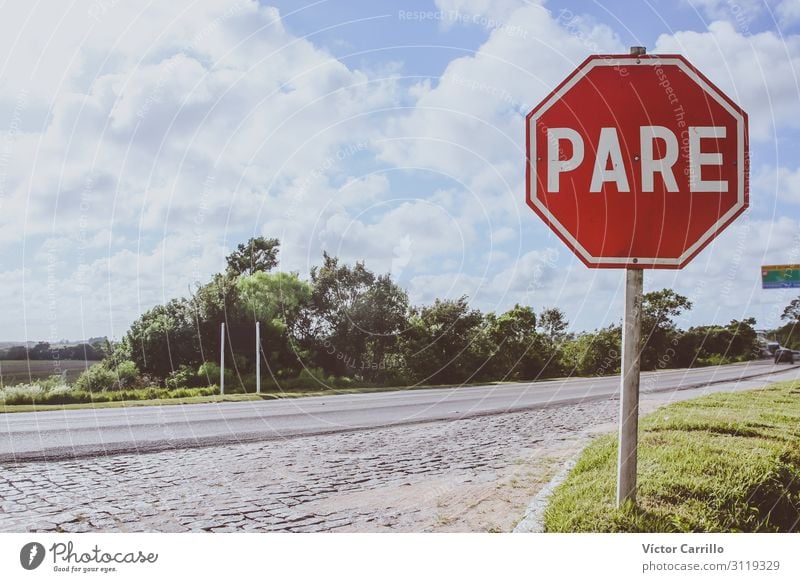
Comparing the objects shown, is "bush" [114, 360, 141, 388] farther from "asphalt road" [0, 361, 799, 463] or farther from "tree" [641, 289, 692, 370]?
"tree" [641, 289, 692, 370]

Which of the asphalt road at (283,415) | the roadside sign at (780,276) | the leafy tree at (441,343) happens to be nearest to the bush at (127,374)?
the asphalt road at (283,415)

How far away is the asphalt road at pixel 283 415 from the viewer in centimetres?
377

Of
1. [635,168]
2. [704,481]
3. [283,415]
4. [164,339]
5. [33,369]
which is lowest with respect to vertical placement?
[704,481]

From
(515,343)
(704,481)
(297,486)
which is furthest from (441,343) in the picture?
(704,481)

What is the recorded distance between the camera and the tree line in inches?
138

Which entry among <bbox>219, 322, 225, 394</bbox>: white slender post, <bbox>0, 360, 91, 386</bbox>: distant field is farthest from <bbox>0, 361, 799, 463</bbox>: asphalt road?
<bbox>0, 360, 91, 386</bbox>: distant field

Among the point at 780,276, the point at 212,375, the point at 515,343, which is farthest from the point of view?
the point at 212,375

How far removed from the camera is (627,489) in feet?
9.59

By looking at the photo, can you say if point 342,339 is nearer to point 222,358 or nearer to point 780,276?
point 222,358

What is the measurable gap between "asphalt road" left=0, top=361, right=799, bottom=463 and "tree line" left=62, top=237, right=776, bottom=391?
0.65 ft

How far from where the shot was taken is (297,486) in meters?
3.36

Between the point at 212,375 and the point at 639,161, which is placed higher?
the point at 639,161

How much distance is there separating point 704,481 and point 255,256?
3.00m
